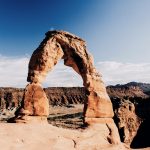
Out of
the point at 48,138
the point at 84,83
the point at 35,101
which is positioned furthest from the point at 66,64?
the point at 48,138

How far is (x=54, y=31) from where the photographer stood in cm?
1480

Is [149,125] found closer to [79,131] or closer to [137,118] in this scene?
[137,118]

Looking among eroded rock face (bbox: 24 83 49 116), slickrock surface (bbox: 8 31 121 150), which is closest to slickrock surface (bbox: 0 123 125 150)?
slickrock surface (bbox: 8 31 121 150)

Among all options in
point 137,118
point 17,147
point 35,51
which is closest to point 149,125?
point 137,118

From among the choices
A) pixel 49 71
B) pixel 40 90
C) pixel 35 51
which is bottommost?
pixel 40 90

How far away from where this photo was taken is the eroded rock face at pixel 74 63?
1382 centimetres

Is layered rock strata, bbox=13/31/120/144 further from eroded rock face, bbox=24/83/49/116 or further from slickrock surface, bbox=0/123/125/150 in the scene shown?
slickrock surface, bbox=0/123/125/150

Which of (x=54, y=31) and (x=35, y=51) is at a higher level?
(x=54, y=31)

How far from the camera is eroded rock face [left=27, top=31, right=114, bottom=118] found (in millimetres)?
13820

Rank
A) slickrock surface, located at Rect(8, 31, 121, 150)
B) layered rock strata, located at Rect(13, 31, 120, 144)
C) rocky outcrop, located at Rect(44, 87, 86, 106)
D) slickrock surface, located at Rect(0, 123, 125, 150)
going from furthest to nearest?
rocky outcrop, located at Rect(44, 87, 86, 106) < layered rock strata, located at Rect(13, 31, 120, 144) < slickrock surface, located at Rect(8, 31, 121, 150) < slickrock surface, located at Rect(0, 123, 125, 150)

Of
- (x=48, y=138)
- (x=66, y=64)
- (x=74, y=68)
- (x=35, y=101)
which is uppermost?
(x=66, y=64)

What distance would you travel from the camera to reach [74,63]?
15.5m

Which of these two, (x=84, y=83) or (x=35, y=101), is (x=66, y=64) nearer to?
(x=84, y=83)

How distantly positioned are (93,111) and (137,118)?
722 inches
